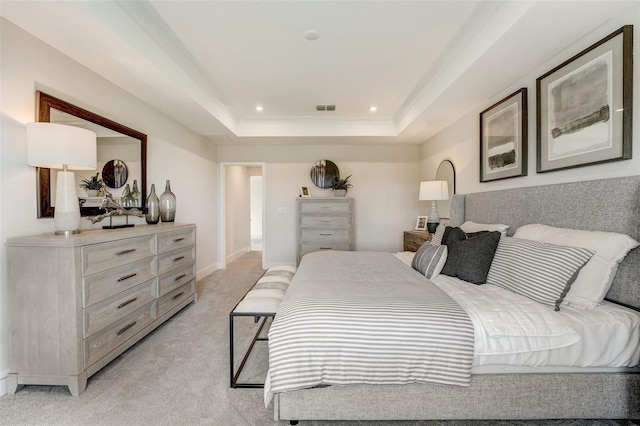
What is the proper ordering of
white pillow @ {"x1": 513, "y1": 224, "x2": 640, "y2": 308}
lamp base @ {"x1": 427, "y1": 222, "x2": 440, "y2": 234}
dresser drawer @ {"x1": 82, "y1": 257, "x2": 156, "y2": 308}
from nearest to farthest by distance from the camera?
1. white pillow @ {"x1": 513, "y1": 224, "x2": 640, "y2": 308}
2. dresser drawer @ {"x1": 82, "y1": 257, "x2": 156, "y2": 308}
3. lamp base @ {"x1": 427, "y1": 222, "x2": 440, "y2": 234}

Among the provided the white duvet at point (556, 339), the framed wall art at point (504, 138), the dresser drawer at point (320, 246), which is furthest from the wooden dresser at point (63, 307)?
the framed wall art at point (504, 138)

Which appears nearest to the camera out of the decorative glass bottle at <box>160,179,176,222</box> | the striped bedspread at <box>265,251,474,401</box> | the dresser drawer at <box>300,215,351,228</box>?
the striped bedspread at <box>265,251,474,401</box>

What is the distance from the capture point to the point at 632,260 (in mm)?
1449

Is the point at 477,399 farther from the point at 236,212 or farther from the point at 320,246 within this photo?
the point at 236,212

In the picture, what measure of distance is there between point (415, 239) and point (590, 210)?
2.21 m

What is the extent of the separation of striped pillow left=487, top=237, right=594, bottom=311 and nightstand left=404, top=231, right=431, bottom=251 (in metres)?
1.60

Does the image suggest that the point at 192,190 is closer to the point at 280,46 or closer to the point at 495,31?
the point at 280,46

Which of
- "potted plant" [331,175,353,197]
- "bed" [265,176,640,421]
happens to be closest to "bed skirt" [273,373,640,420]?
"bed" [265,176,640,421]

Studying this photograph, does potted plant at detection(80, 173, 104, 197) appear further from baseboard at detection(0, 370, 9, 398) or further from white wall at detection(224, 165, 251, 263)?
white wall at detection(224, 165, 251, 263)

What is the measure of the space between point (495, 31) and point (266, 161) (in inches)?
154

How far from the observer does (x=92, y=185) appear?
2.27 meters

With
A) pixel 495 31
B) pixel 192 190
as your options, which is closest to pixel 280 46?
pixel 495 31

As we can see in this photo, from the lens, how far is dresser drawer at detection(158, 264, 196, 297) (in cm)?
257

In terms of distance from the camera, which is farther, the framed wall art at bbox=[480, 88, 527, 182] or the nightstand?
the nightstand
